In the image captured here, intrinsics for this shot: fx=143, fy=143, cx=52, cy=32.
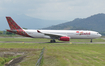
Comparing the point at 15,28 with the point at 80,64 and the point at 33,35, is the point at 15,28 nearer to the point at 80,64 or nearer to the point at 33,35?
the point at 33,35

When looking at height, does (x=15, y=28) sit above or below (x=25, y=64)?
above

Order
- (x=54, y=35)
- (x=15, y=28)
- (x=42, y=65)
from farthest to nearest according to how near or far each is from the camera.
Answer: (x=15, y=28), (x=54, y=35), (x=42, y=65)

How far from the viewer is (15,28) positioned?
4688cm

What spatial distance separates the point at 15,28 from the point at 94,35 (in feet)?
85.0

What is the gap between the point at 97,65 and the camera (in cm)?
1412

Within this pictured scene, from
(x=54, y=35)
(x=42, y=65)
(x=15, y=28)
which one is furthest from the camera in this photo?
(x=15, y=28)

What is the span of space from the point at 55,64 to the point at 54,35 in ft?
97.4

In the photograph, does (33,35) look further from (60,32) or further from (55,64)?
(55,64)

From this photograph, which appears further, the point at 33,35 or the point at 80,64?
the point at 33,35

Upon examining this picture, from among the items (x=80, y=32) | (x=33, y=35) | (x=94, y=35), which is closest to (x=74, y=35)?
(x=80, y=32)

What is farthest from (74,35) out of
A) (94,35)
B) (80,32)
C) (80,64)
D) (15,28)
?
(80,64)

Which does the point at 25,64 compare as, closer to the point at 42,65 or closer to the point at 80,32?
the point at 42,65

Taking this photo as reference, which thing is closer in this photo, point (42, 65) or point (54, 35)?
point (42, 65)

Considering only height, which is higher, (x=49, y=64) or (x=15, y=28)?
(x=15, y=28)
